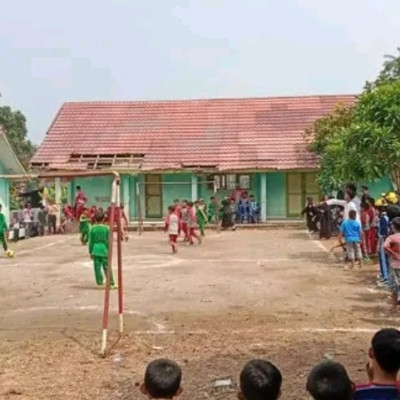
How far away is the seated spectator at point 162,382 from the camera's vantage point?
12.1 ft

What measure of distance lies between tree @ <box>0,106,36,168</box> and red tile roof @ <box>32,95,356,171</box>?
16054 millimetres

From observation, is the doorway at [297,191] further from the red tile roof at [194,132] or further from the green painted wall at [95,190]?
the green painted wall at [95,190]

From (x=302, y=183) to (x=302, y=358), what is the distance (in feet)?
76.9

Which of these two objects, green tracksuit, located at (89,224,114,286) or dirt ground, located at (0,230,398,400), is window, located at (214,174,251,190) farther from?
green tracksuit, located at (89,224,114,286)

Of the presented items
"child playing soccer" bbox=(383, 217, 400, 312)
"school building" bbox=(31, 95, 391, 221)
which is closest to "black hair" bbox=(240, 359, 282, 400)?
"child playing soccer" bbox=(383, 217, 400, 312)

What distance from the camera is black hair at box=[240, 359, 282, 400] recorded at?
11.2 feet

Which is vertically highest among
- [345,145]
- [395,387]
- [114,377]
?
[345,145]

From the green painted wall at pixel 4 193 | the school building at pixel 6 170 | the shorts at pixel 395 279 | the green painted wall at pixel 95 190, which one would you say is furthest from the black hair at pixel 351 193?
the green painted wall at pixel 4 193

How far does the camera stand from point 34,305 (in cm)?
1092

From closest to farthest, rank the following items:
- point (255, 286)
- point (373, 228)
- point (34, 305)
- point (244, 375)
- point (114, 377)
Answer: point (244, 375) → point (114, 377) → point (34, 305) → point (255, 286) → point (373, 228)

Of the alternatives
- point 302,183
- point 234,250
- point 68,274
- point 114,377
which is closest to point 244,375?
point 114,377

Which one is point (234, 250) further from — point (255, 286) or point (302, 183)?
point (302, 183)

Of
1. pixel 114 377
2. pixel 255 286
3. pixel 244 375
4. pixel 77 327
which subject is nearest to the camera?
pixel 244 375

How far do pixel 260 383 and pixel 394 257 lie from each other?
6781 millimetres
